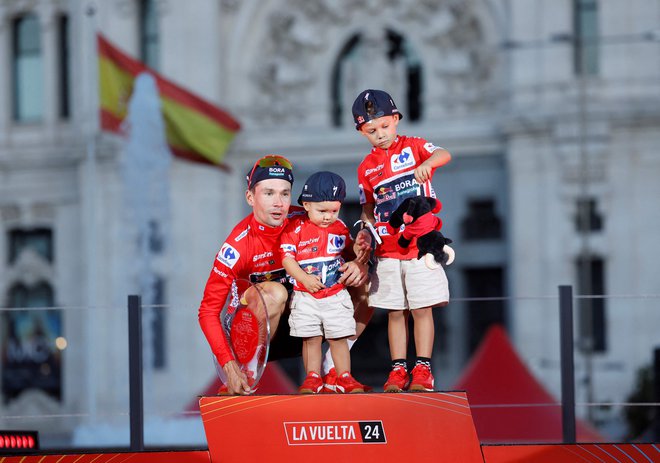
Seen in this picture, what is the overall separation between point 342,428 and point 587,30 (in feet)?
65.8

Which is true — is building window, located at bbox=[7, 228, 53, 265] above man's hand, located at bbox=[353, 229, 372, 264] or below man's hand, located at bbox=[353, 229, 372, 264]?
above

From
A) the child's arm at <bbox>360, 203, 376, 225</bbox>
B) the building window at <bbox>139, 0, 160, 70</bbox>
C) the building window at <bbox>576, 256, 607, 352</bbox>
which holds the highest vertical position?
the building window at <bbox>139, 0, 160, 70</bbox>

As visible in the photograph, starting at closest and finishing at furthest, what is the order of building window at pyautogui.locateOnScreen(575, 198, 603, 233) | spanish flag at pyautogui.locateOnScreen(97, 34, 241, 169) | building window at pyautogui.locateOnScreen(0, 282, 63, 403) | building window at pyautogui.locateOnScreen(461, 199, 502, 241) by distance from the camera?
spanish flag at pyautogui.locateOnScreen(97, 34, 241, 169)
building window at pyautogui.locateOnScreen(575, 198, 603, 233)
building window at pyautogui.locateOnScreen(461, 199, 502, 241)
building window at pyautogui.locateOnScreen(0, 282, 63, 403)

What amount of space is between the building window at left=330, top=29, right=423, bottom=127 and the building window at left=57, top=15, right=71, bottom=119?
6601mm

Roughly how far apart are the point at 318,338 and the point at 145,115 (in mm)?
17613

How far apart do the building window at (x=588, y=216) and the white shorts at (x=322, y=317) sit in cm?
1843

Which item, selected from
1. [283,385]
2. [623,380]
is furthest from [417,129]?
[283,385]

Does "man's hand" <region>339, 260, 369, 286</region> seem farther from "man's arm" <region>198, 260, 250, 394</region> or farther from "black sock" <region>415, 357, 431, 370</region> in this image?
"man's arm" <region>198, 260, 250, 394</region>

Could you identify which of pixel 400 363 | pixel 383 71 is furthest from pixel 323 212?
pixel 383 71

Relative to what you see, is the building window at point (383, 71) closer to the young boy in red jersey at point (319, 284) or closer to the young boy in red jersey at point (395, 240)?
the young boy in red jersey at point (395, 240)

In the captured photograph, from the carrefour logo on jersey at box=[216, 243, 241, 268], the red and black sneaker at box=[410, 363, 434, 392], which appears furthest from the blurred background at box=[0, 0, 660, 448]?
the red and black sneaker at box=[410, 363, 434, 392]

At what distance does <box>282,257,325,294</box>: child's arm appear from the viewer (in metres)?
6.64

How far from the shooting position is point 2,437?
6.88 m

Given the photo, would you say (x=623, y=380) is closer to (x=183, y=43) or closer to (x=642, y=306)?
(x=642, y=306)
